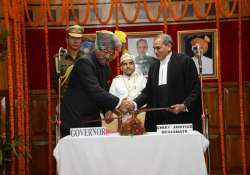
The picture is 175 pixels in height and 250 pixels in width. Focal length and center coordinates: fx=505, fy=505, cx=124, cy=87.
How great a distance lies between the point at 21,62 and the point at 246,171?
3426mm

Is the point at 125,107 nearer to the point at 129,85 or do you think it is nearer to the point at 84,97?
the point at 84,97

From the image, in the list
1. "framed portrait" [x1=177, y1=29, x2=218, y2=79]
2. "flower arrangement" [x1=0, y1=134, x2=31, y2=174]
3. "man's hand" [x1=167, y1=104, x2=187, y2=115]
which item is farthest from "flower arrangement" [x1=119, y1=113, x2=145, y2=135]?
"framed portrait" [x1=177, y1=29, x2=218, y2=79]

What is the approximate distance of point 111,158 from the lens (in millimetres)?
4414

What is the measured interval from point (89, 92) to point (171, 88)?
113 centimetres

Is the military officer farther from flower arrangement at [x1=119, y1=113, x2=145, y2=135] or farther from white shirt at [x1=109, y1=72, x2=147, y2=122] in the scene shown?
flower arrangement at [x1=119, y1=113, x2=145, y2=135]

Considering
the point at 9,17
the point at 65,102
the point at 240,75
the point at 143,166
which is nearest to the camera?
the point at 143,166

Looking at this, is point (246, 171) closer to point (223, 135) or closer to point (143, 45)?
point (223, 135)

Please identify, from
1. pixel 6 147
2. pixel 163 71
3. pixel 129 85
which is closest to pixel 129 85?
pixel 129 85

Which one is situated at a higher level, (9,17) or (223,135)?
(9,17)

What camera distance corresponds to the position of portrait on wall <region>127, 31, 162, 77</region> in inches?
286

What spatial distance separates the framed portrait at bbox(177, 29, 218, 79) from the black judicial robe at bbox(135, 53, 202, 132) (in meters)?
1.65

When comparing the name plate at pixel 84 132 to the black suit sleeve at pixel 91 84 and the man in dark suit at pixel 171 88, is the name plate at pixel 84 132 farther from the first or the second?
the man in dark suit at pixel 171 88

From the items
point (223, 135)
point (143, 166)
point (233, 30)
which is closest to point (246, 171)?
point (223, 135)

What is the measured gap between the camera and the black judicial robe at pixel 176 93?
17.7 feet
